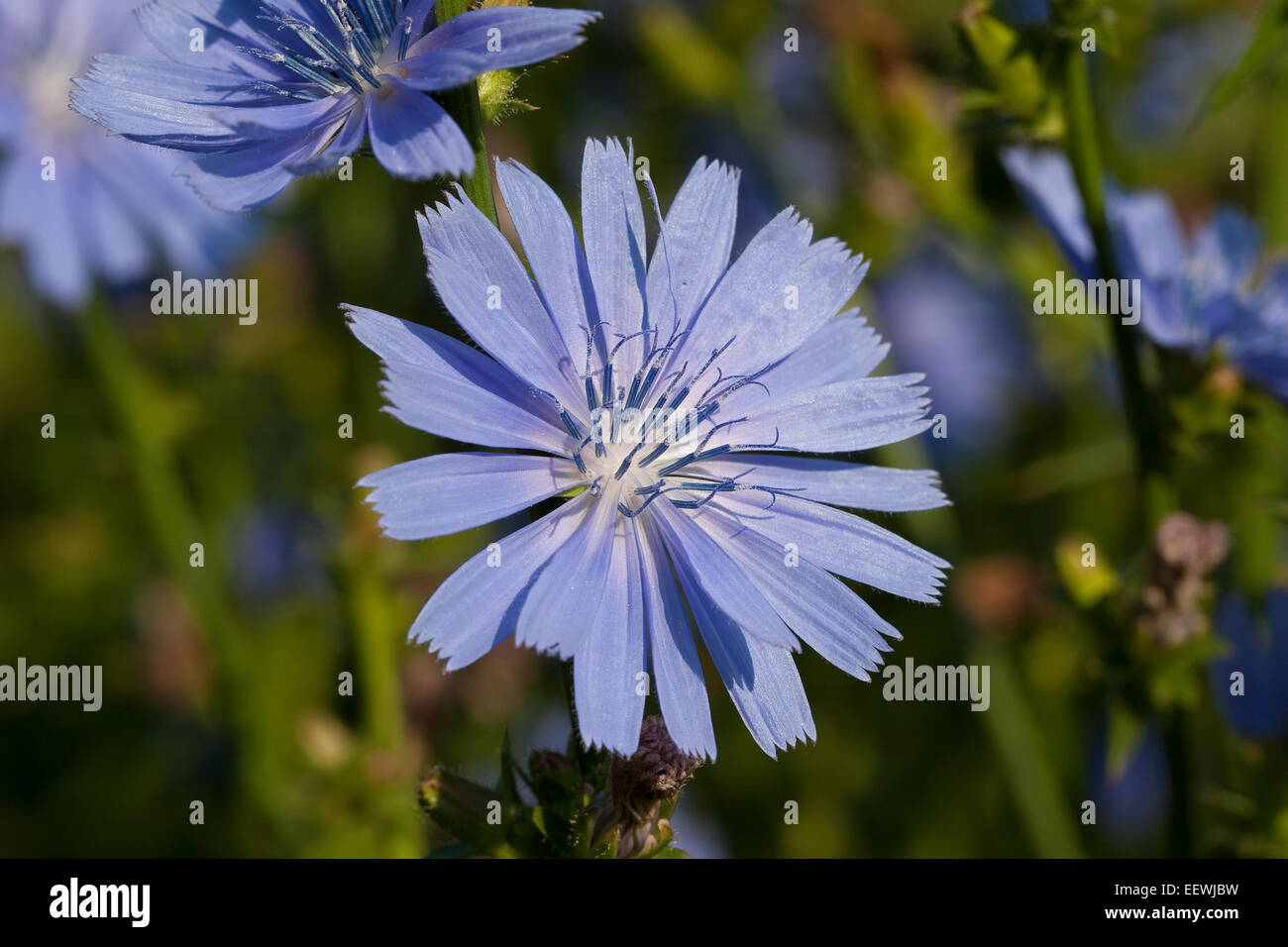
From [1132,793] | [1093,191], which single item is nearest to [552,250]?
[1093,191]

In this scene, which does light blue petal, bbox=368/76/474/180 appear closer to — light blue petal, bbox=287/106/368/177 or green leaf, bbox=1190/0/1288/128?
A: light blue petal, bbox=287/106/368/177

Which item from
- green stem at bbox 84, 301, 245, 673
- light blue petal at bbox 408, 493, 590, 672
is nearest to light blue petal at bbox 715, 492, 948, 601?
light blue petal at bbox 408, 493, 590, 672

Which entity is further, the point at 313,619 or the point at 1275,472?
the point at 313,619

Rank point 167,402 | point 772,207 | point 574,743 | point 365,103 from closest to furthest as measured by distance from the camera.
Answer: point 365,103
point 574,743
point 167,402
point 772,207

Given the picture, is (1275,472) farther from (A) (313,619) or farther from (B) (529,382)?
(A) (313,619)

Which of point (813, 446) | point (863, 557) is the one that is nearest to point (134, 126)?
point (813, 446)

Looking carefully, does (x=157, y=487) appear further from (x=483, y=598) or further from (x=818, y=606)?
(x=818, y=606)

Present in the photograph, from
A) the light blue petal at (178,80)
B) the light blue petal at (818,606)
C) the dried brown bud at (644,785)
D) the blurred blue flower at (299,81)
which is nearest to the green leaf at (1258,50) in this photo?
the light blue petal at (818,606)

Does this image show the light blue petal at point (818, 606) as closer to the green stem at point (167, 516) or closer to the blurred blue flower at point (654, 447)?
the blurred blue flower at point (654, 447)
